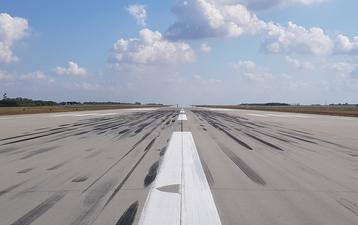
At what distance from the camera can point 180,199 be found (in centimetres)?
701

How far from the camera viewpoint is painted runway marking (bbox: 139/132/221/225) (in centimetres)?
583

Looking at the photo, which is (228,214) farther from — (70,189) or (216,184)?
(70,189)

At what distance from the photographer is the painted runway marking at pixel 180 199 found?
19.1ft

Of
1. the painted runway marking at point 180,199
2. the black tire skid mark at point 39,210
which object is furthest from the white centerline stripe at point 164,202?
the black tire skid mark at point 39,210

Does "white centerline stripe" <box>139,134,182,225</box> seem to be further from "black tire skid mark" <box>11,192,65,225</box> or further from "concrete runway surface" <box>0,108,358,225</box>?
"black tire skid mark" <box>11,192,65,225</box>

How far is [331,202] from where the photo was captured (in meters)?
6.97

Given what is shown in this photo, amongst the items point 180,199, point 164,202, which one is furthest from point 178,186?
point 164,202

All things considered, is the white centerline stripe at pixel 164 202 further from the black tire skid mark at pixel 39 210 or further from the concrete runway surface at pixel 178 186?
the black tire skid mark at pixel 39 210

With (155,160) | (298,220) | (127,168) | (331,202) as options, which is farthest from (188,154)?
(298,220)

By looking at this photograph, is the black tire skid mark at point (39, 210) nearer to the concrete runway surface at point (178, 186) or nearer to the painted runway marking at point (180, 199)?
the concrete runway surface at point (178, 186)

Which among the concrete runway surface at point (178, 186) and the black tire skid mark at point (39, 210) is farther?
the concrete runway surface at point (178, 186)

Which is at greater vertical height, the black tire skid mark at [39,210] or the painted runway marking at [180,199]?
the painted runway marking at [180,199]

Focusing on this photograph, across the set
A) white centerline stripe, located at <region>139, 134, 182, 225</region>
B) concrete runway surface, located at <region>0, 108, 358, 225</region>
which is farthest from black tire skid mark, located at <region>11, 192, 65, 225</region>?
white centerline stripe, located at <region>139, 134, 182, 225</region>

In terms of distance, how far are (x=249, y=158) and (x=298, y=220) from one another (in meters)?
6.31
